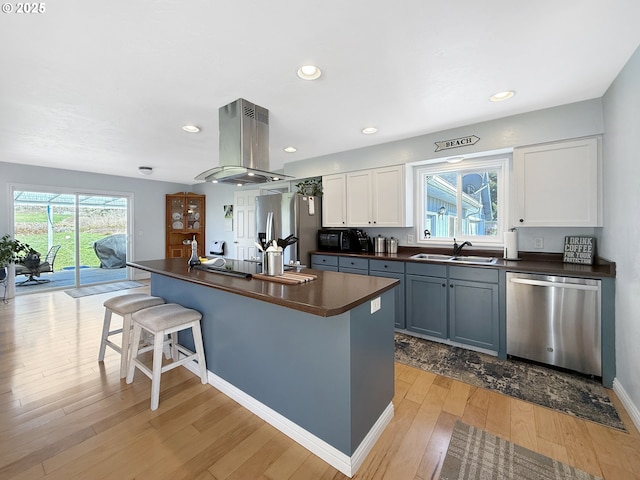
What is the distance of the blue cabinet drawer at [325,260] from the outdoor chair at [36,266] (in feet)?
17.2

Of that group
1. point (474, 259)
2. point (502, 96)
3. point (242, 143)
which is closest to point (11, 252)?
point (242, 143)

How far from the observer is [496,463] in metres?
1.48

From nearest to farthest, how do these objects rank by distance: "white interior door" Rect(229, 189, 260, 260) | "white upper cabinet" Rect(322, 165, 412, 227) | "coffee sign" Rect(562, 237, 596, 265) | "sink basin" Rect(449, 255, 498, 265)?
"coffee sign" Rect(562, 237, 596, 265)
"sink basin" Rect(449, 255, 498, 265)
"white upper cabinet" Rect(322, 165, 412, 227)
"white interior door" Rect(229, 189, 260, 260)

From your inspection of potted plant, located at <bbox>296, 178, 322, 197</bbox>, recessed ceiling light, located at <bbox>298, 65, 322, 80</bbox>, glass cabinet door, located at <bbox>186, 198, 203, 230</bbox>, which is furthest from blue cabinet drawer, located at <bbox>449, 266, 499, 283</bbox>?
glass cabinet door, located at <bbox>186, 198, 203, 230</bbox>

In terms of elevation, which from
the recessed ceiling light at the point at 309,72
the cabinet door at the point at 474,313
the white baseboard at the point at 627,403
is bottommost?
the white baseboard at the point at 627,403

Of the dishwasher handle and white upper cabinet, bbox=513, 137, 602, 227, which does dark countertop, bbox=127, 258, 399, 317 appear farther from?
white upper cabinet, bbox=513, 137, 602, 227

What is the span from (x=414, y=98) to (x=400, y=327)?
7.93 ft

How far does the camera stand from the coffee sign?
255 centimetres

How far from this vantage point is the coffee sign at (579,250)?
2.55 meters

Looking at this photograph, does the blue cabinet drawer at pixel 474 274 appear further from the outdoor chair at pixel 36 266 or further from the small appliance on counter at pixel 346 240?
the outdoor chair at pixel 36 266

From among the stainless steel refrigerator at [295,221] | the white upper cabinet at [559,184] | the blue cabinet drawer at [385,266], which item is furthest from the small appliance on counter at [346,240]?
the white upper cabinet at [559,184]

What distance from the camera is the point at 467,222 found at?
3.51m

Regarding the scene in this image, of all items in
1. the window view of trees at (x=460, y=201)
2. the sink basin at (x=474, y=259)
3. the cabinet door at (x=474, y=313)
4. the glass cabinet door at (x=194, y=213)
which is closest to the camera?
the cabinet door at (x=474, y=313)

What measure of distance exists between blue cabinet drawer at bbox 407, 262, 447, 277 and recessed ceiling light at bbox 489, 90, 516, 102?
63.0 inches
